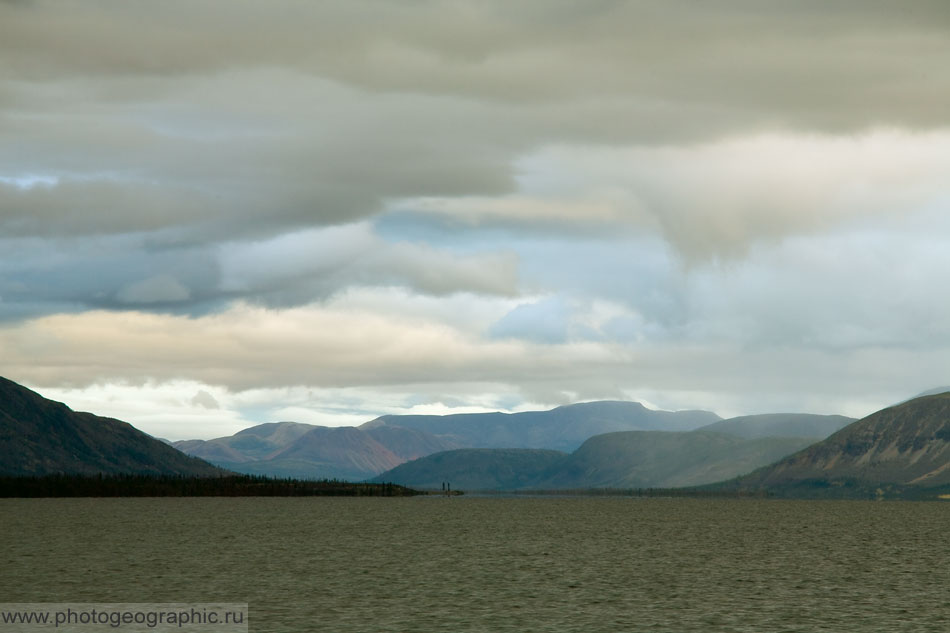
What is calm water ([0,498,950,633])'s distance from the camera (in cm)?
6291

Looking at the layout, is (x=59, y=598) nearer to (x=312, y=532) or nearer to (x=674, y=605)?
(x=674, y=605)

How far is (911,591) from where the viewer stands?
3103 inches

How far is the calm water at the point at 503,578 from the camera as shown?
62.9 meters

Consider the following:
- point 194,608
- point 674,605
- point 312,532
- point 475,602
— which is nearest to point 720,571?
point 674,605

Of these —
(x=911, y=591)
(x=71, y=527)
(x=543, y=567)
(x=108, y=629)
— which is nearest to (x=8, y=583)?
(x=108, y=629)

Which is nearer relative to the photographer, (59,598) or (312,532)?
(59,598)

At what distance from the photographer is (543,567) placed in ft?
313

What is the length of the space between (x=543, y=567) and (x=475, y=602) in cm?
2665

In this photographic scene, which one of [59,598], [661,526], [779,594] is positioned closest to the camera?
[59,598]

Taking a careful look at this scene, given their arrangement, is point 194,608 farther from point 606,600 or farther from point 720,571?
point 720,571

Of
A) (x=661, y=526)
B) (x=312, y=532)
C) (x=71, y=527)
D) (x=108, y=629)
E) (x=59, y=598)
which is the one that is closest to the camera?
(x=108, y=629)

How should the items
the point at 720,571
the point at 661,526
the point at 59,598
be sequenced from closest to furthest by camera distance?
the point at 59,598 → the point at 720,571 → the point at 661,526

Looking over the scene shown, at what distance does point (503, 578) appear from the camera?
85.1 meters

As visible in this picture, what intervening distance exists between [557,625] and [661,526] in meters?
132
